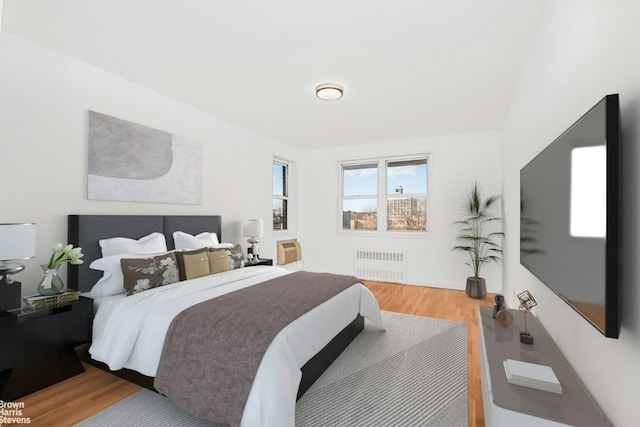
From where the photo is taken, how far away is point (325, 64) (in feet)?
9.27

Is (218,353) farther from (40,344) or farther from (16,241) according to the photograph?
(16,241)


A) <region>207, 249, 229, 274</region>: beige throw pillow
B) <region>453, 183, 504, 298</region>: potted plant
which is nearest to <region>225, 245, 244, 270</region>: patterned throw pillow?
<region>207, 249, 229, 274</region>: beige throw pillow

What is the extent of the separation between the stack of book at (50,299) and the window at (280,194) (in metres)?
3.51

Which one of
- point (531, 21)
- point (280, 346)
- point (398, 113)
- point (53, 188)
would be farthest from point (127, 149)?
point (531, 21)

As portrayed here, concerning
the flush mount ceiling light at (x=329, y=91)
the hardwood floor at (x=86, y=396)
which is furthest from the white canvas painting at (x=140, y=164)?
the flush mount ceiling light at (x=329, y=91)

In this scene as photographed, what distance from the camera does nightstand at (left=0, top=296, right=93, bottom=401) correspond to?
200 cm

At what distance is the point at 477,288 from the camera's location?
4516 millimetres

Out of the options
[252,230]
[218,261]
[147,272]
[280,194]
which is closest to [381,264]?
[280,194]

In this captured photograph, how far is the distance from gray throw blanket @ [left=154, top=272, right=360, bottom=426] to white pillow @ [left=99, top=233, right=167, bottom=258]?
122 centimetres

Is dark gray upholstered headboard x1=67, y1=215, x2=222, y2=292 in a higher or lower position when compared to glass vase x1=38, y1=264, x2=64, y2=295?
higher

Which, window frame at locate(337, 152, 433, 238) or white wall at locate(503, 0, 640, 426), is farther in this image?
window frame at locate(337, 152, 433, 238)

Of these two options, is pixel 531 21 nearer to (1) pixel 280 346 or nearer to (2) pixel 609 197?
(2) pixel 609 197

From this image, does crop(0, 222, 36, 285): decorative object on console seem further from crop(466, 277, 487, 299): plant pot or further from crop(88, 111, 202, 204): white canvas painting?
crop(466, 277, 487, 299): plant pot

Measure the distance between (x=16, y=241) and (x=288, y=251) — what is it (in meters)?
3.90
